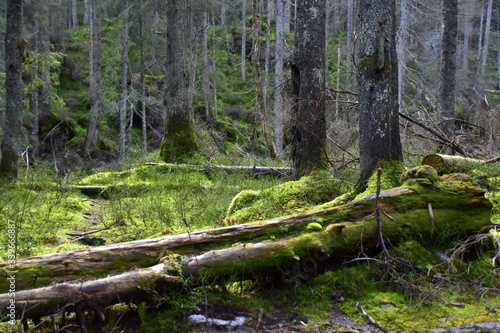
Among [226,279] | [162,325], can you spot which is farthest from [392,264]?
[162,325]

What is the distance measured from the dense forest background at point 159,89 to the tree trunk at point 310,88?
36 centimetres

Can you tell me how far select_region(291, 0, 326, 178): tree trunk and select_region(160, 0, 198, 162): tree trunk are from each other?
188 inches

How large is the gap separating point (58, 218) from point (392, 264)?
4596mm

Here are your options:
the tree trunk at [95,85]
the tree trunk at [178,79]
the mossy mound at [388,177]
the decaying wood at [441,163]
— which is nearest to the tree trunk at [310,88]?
the decaying wood at [441,163]

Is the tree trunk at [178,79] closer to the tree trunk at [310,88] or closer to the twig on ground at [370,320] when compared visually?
the tree trunk at [310,88]

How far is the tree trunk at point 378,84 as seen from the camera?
4.85 meters

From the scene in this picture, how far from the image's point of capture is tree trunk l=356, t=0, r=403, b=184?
4.85 meters

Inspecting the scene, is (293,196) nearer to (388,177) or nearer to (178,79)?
(388,177)

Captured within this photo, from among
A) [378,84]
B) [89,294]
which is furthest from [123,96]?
[89,294]

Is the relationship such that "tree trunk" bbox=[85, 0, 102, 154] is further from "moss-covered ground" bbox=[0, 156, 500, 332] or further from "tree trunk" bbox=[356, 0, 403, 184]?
"tree trunk" bbox=[356, 0, 403, 184]

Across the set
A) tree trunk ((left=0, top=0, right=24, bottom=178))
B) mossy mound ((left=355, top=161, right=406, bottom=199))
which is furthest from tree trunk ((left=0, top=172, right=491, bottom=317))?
tree trunk ((left=0, top=0, right=24, bottom=178))

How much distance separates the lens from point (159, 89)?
91.4 ft

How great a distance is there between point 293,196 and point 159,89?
23796 millimetres

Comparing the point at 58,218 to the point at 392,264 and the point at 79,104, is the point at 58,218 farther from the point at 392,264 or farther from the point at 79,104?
the point at 79,104
